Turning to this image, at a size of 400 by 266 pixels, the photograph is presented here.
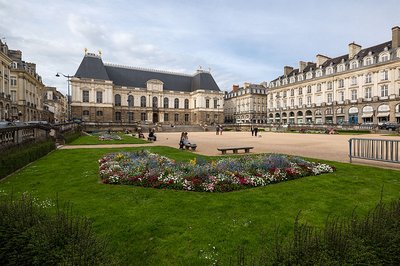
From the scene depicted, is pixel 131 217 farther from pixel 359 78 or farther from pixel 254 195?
pixel 359 78

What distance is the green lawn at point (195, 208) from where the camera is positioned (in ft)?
13.0

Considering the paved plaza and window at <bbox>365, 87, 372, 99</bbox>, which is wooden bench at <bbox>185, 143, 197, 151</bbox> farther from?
window at <bbox>365, 87, 372, 99</bbox>

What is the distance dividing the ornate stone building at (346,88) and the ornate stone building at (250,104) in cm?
969

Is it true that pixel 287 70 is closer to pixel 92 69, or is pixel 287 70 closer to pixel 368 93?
pixel 368 93

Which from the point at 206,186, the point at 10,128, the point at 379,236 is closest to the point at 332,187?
the point at 206,186

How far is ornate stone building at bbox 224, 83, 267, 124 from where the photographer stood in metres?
87.1

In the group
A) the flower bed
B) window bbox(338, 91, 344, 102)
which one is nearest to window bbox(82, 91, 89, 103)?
the flower bed

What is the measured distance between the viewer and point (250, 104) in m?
87.3

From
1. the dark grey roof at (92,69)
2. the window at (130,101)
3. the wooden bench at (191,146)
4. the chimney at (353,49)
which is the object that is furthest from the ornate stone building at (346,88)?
the dark grey roof at (92,69)

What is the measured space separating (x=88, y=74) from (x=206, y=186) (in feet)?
222

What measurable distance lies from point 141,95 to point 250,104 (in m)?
39.8

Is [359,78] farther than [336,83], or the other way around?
[336,83]

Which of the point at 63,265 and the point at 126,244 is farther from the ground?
the point at 63,265

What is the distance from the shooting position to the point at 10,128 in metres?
9.77
